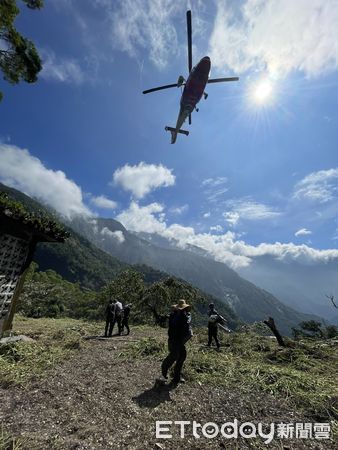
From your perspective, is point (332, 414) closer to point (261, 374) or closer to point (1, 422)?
point (261, 374)

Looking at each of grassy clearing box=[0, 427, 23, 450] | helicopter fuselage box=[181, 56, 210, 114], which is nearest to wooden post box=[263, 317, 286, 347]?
grassy clearing box=[0, 427, 23, 450]

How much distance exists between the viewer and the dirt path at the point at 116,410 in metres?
4.63

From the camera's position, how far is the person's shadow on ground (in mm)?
6127

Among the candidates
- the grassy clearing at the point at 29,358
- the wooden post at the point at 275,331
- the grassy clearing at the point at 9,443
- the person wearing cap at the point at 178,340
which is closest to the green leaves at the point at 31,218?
the grassy clearing at the point at 29,358

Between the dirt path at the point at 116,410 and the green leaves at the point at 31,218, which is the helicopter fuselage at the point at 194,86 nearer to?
the green leaves at the point at 31,218

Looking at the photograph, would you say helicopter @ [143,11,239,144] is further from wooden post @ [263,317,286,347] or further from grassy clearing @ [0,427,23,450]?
grassy clearing @ [0,427,23,450]

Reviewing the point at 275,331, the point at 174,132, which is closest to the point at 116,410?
the point at 275,331

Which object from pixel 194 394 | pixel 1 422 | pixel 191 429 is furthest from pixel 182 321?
pixel 1 422

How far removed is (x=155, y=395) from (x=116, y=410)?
124 centimetres

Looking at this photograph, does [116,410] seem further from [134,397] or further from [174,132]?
[174,132]

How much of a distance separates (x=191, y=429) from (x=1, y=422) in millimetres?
3578

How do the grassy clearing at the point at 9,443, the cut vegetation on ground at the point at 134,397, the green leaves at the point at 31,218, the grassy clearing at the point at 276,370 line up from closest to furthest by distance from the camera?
the grassy clearing at the point at 9,443 → the cut vegetation on ground at the point at 134,397 → the grassy clearing at the point at 276,370 → the green leaves at the point at 31,218

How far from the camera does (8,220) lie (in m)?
9.09

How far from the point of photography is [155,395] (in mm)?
6574
